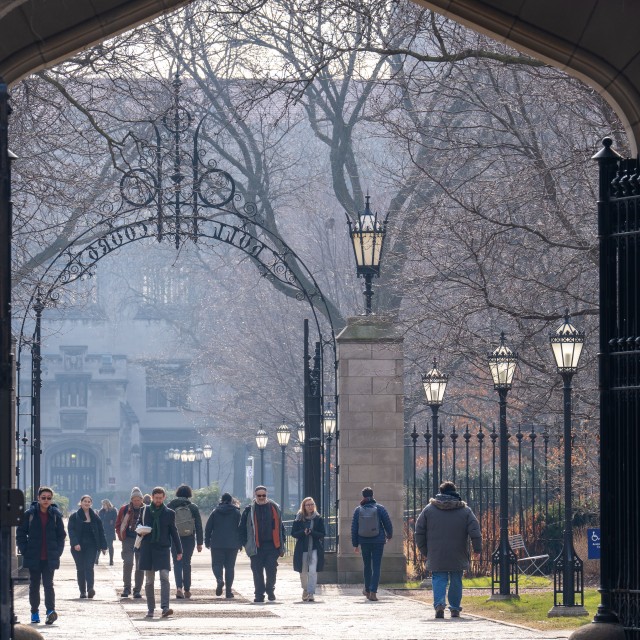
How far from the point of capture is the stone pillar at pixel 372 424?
23438mm

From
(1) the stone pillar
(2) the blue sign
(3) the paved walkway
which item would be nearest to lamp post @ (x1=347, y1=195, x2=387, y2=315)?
(1) the stone pillar

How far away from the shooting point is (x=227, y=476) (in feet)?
276

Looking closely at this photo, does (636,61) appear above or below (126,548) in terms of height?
above

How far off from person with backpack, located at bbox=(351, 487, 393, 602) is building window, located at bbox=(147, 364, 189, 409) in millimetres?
56717

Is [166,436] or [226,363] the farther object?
[166,436]

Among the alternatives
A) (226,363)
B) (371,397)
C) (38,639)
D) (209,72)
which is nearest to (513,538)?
(371,397)

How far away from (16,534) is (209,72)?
19793 millimetres

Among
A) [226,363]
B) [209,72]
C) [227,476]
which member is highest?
[209,72]

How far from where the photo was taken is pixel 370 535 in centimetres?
2094

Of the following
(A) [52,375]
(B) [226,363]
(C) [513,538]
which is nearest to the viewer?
(C) [513,538]

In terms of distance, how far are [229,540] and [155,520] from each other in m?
3.52

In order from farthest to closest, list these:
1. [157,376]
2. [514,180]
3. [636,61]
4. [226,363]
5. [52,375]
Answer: [52,375], [157,376], [226,363], [514,180], [636,61]

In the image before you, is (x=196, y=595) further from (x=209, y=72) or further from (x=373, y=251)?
(x=209, y=72)

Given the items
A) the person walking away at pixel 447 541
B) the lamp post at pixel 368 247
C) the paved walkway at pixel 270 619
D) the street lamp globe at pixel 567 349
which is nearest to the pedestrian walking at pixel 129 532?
the paved walkway at pixel 270 619
